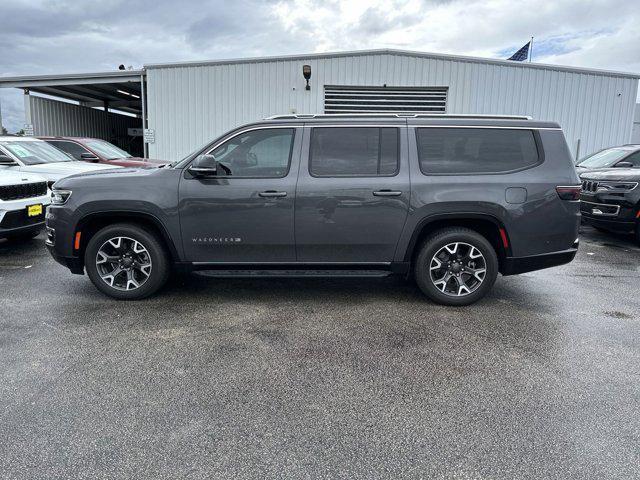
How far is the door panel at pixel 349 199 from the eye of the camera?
4.71 metres

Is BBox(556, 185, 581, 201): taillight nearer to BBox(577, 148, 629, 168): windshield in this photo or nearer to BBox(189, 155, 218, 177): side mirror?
BBox(189, 155, 218, 177): side mirror

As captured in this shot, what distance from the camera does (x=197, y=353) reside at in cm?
377

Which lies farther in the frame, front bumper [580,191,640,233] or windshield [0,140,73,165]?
windshield [0,140,73,165]

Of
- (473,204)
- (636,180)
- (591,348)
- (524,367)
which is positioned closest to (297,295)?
(473,204)

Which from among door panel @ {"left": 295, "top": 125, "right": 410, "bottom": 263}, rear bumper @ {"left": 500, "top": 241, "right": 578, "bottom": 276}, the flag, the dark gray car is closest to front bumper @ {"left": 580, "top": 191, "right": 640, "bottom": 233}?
the dark gray car

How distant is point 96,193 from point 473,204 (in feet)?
12.1

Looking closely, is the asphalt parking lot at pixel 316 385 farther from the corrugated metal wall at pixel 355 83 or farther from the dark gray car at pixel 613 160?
the corrugated metal wall at pixel 355 83

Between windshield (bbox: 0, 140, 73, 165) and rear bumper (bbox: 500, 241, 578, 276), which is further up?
windshield (bbox: 0, 140, 73, 165)

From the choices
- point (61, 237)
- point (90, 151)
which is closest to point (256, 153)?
point (61, 237)

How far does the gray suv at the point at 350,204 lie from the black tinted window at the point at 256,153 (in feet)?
0.04

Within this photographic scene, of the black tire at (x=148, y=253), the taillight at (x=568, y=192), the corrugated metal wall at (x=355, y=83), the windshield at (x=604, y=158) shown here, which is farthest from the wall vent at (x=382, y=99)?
the black tire at (x=148, y=253)

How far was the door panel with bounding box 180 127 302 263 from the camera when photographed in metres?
4.73

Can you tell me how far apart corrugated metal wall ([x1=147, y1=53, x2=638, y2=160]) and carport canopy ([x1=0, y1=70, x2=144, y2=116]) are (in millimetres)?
1741

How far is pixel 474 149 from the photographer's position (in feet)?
15.8
